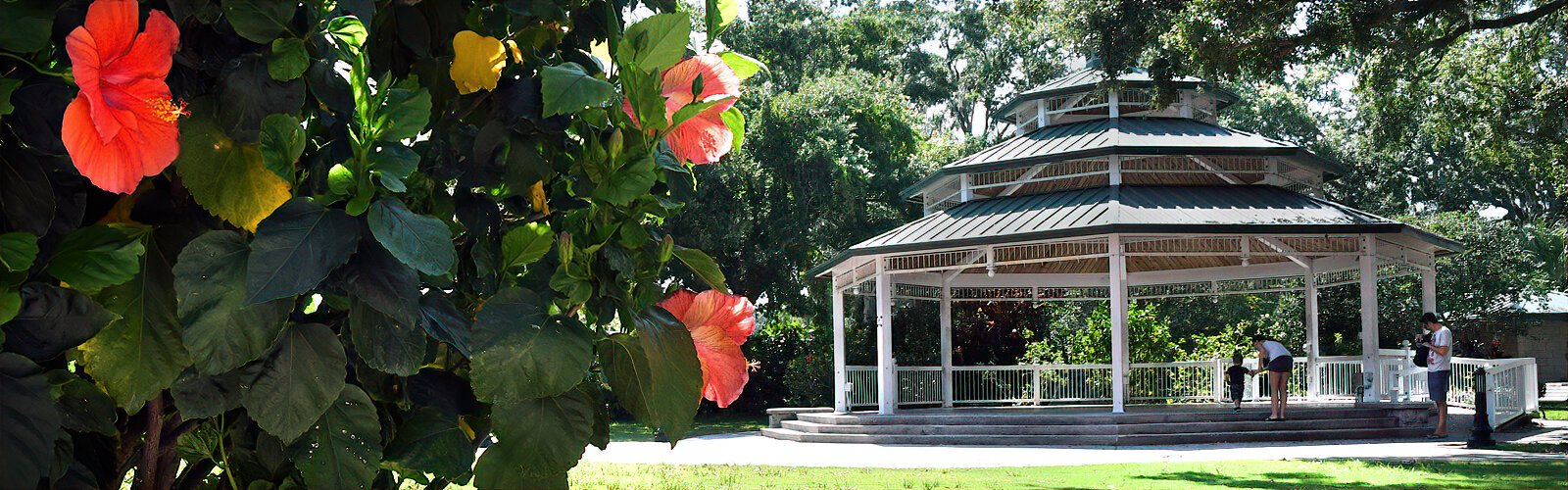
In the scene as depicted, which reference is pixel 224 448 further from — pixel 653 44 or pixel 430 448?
pixel 653 44

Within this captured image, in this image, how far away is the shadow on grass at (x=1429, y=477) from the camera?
459 inches

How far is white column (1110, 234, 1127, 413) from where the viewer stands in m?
19.0

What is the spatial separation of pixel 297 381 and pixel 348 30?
1.16 ft

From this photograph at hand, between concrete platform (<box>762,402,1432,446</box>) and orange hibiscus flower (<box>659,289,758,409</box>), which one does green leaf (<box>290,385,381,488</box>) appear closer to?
orange hibiscus flower (<box>659,289,758,409</box>)

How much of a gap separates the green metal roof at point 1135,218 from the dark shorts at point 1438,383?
257cm

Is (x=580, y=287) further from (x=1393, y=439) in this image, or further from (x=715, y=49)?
(x=1393, y=439)

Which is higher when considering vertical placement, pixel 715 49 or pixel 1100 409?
pixel 715 49

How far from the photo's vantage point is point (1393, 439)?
731 inches

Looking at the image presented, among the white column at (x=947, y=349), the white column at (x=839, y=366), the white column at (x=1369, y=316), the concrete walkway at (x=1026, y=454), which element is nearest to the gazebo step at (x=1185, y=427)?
the concrete walkway at (x=1026, y=454)

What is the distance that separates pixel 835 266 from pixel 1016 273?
4454 millimetres

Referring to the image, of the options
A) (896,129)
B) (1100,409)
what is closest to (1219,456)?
(1100,409)

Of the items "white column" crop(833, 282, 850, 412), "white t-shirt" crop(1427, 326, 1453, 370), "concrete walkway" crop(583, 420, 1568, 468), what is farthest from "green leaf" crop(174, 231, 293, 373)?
"white column" crop(833, 282, 850, 412)

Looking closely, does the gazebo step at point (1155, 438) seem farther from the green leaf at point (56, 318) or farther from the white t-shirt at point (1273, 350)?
the green leaf at point (56, 318)

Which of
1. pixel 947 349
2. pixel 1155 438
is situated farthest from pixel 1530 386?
pixel 947 349
